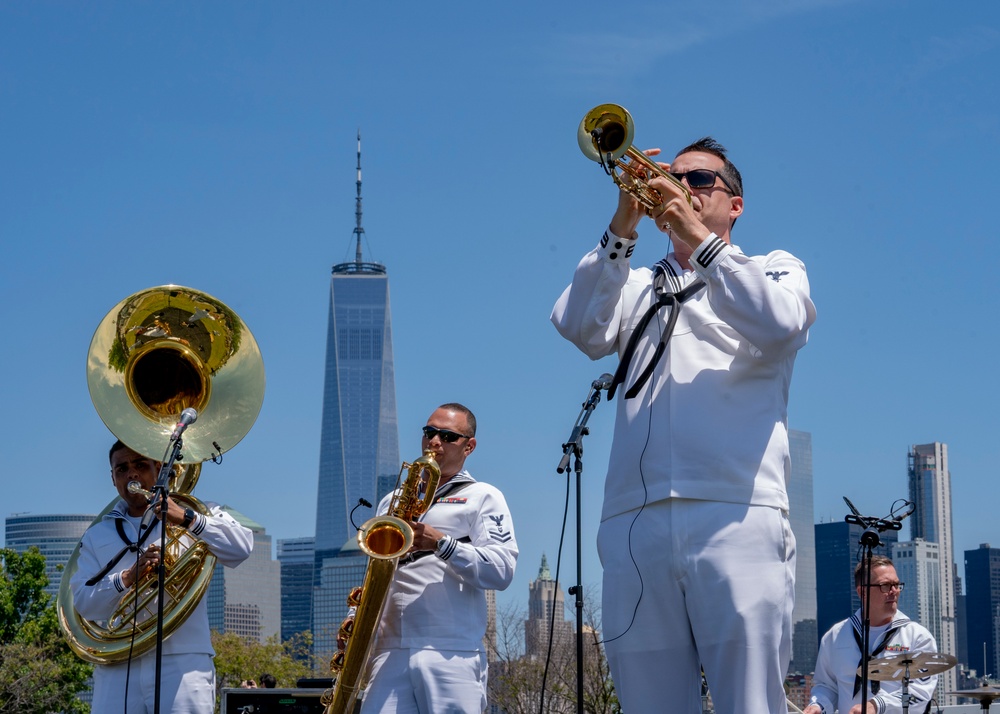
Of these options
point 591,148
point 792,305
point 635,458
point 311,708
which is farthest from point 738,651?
point 311,708

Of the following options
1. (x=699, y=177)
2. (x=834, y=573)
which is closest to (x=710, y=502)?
(x=699, y=177)

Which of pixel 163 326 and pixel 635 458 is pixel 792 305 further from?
pixel 163 326

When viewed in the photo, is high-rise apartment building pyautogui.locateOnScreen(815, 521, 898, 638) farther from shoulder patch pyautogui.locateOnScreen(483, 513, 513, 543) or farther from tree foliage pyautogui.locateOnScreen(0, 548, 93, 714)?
shoulder patch pyautogui.locateOnScreen(483, 513, 513, 543)

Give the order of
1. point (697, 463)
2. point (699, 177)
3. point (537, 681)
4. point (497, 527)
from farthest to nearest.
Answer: point (537, 681) < point (497, 527) < point (699, 177) < point (697, 463)

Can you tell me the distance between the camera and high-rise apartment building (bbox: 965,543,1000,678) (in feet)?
544

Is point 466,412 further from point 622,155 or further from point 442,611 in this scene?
point 622,155

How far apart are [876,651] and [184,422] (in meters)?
4.59

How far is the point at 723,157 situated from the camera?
16.2 feet

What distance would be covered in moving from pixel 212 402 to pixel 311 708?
2.88 meters

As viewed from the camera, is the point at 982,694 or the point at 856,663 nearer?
the point at 856,663

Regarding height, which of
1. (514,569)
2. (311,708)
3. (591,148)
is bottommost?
(311,708)

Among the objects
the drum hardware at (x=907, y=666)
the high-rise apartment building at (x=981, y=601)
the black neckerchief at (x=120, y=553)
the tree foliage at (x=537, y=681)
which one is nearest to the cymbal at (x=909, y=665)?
the drum hardware at (x=907, y=666)

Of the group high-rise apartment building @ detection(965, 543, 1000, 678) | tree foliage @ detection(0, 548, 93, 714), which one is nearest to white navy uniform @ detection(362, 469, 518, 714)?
tree foliage @ detection(0, 548, 93, 714)

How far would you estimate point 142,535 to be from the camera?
7.60 m
